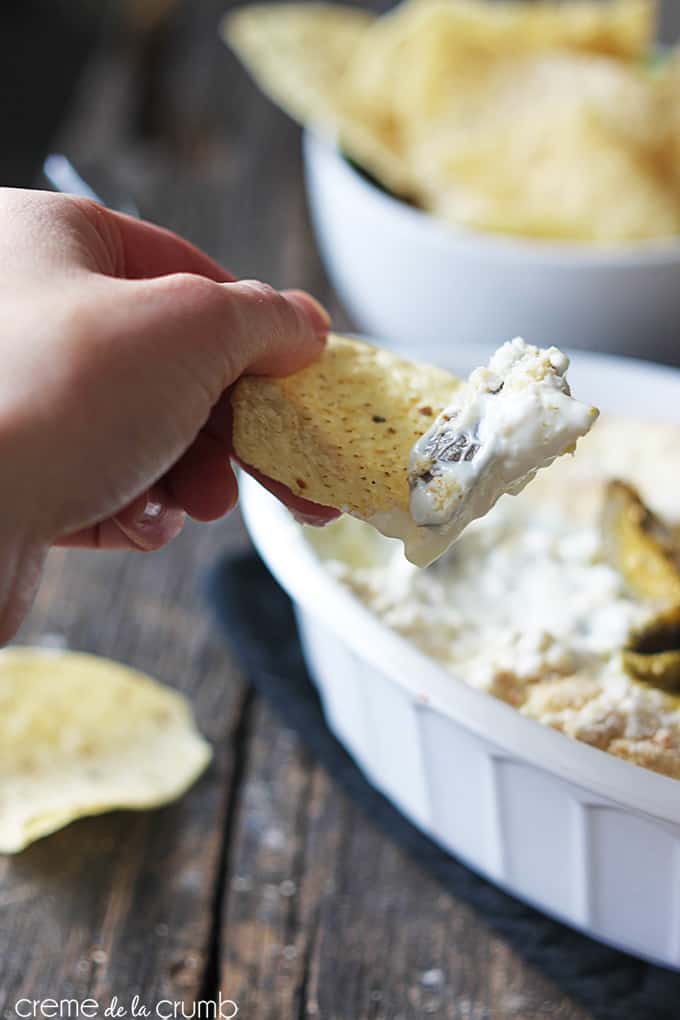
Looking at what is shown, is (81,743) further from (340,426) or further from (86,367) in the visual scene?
(86,367)

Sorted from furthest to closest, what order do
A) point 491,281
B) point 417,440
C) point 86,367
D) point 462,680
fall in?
point 491,281 < point 462,680 < point 417,440 < point 86,367

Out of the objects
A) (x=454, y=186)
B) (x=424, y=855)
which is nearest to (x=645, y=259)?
(x=454, y=186)

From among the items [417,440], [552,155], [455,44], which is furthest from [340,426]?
[455,44]

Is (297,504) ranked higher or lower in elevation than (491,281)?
higher

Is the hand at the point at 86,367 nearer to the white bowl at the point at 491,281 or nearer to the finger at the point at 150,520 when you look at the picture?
the finger at the point at 150,520

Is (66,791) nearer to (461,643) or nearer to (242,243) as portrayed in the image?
(461,643)
